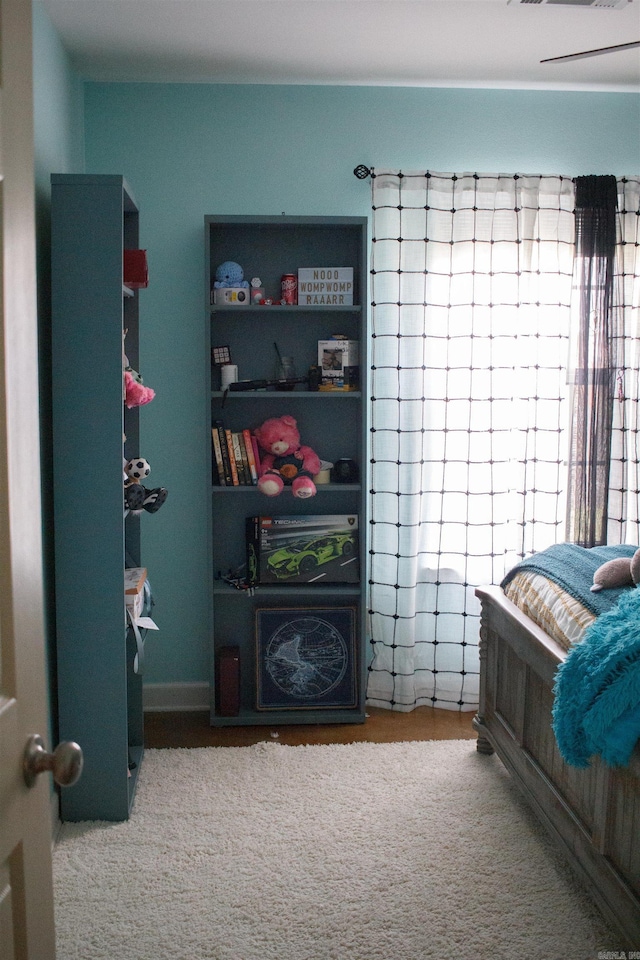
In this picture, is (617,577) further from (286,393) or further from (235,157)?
(235,157)

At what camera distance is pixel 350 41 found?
9.68 ft

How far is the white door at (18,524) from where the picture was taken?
938 millimetres

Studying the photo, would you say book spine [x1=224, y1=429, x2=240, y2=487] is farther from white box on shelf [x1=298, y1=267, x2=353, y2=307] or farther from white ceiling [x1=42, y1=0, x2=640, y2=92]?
white ceiling [x1=42, y1=0, x2=640, y2=92]

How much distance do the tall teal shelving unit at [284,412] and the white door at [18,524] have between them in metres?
2.18

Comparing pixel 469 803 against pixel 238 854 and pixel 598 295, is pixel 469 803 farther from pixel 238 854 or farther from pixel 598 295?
pixel 598 295

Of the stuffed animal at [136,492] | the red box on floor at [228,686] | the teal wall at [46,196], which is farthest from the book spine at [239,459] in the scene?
the teal wall at [46,196]

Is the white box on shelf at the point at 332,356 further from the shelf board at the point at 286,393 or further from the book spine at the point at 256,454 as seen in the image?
the book spine at the point at 256,454

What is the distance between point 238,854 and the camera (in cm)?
238

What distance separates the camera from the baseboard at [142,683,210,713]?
353 cm

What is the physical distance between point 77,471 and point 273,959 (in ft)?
4.69

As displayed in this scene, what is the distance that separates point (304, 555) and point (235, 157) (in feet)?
5.54

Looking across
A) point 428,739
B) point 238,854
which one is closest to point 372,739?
point 428,739

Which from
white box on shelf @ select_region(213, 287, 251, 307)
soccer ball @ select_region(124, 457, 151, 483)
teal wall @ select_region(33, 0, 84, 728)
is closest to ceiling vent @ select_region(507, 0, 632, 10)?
white box on shelf @ select_region(213, 287, 251, 307)

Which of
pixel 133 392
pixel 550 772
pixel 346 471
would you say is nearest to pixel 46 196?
pixel 133 392
